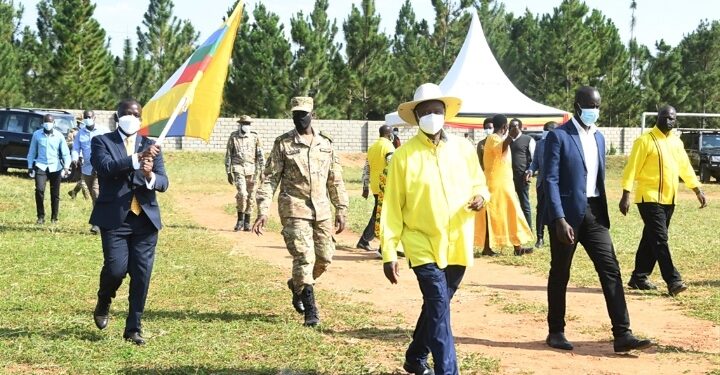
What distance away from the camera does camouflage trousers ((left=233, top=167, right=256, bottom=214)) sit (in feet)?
52.6

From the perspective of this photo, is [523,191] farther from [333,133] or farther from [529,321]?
[333,133]

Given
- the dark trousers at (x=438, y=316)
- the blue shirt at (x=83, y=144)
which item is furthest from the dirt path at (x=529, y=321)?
the blue shirt at (x=83, y=144)

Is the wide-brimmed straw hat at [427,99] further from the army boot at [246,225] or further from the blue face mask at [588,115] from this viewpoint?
the army boot at [246,225]

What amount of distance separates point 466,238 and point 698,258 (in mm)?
8201

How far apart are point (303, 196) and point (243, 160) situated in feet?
26.2

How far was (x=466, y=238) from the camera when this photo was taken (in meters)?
6.05

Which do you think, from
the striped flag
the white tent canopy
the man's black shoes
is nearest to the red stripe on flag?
the striped flag

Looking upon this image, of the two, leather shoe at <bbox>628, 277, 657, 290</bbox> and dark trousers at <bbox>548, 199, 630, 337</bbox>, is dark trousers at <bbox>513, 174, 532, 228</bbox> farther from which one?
dark trousers at <bbox>548, 199, 630, 337</bbox>

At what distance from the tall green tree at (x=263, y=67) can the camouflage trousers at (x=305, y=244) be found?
1527 inches

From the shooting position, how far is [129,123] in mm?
7414

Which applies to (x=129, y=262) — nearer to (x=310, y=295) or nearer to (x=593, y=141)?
(x=310, y=295)

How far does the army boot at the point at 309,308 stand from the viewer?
8.21 m

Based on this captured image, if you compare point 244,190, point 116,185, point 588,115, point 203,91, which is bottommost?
point 244,190

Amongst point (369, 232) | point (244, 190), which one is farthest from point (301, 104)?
point (244, 190)
